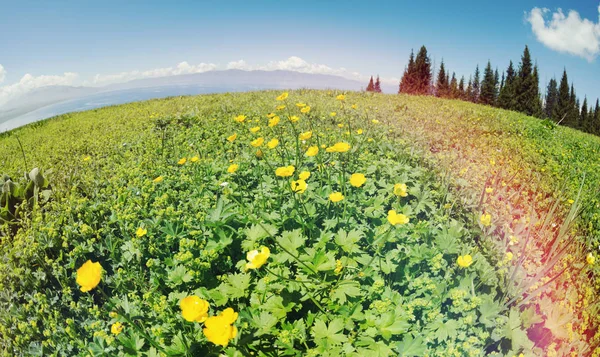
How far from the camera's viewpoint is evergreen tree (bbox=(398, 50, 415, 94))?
3978cm

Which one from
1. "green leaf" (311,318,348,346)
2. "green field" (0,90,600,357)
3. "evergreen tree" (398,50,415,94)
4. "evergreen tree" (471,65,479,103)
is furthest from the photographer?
"evergreen tree" (471,65,479,103)

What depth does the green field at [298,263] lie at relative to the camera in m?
1.95

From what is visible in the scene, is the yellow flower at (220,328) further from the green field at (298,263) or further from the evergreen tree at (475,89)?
the evergreen tree at (475,89)

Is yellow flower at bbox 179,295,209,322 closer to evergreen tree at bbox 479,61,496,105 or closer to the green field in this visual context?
the green field

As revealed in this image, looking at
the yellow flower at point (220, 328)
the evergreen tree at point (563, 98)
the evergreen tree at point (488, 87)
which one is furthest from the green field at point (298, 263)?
the evergreen tree at point (563, 98)

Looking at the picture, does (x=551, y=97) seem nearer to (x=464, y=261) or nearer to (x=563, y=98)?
(x=563, y=98)

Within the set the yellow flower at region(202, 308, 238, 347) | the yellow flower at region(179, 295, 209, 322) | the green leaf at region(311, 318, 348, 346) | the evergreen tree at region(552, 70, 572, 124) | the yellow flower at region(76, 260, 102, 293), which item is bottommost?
the green leaf at region(311, 318, 348, 346)

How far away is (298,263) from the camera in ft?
7.09

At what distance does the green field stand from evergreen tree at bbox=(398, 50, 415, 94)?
37.3 m

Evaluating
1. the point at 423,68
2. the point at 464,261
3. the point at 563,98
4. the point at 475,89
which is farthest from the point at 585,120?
the point at 464,261

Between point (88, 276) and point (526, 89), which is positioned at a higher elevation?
point (526, 89)

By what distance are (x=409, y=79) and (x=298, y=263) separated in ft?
145

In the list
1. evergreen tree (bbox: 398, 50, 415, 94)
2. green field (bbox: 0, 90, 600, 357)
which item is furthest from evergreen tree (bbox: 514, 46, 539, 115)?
green field (bbox: 0, 90, 600, 357)

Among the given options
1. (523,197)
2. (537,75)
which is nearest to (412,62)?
(537,75)
